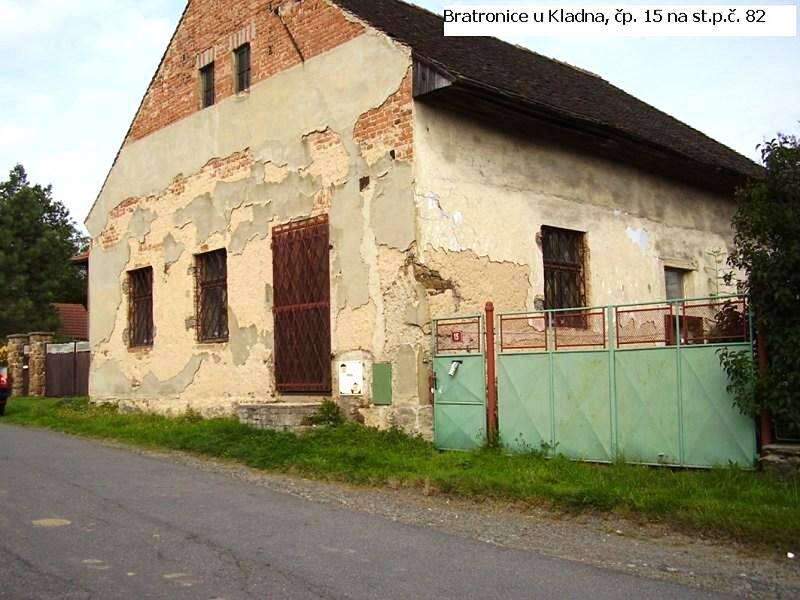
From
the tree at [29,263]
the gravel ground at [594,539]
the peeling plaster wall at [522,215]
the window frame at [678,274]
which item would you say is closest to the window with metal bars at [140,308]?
the peeling plaster wall at [522,215]

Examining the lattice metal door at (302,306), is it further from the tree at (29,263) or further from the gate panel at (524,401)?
the tree at (29,263)

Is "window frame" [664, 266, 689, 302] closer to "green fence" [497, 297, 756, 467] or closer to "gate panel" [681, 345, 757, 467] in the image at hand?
"green fence" [497, 297, 756, 467]

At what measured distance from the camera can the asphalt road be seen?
5.42m

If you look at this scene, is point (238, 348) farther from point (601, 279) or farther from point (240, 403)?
point (601, 279)

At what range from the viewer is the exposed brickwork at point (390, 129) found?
1188 centimetres

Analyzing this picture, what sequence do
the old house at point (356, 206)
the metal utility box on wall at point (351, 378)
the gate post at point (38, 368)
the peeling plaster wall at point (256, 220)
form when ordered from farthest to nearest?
the gate post at point (38, 368) < the metal utility box on wall at point (351, 378) < the peeling plaster wall at point (256, 220) < the old house at point (356, 206)

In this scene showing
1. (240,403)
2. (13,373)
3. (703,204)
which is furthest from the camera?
(13,373)

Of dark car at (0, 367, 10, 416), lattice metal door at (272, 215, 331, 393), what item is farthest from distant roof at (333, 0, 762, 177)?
dark car at (0, 367, 10, 416)

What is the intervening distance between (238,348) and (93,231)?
661 cm

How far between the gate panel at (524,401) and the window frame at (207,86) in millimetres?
8704

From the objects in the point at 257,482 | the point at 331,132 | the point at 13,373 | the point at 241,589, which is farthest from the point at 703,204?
the point at 13,373

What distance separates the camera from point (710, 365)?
9.05 metres

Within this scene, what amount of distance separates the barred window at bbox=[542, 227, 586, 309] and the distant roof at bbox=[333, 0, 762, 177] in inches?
74.4

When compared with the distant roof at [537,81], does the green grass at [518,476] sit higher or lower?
lower
